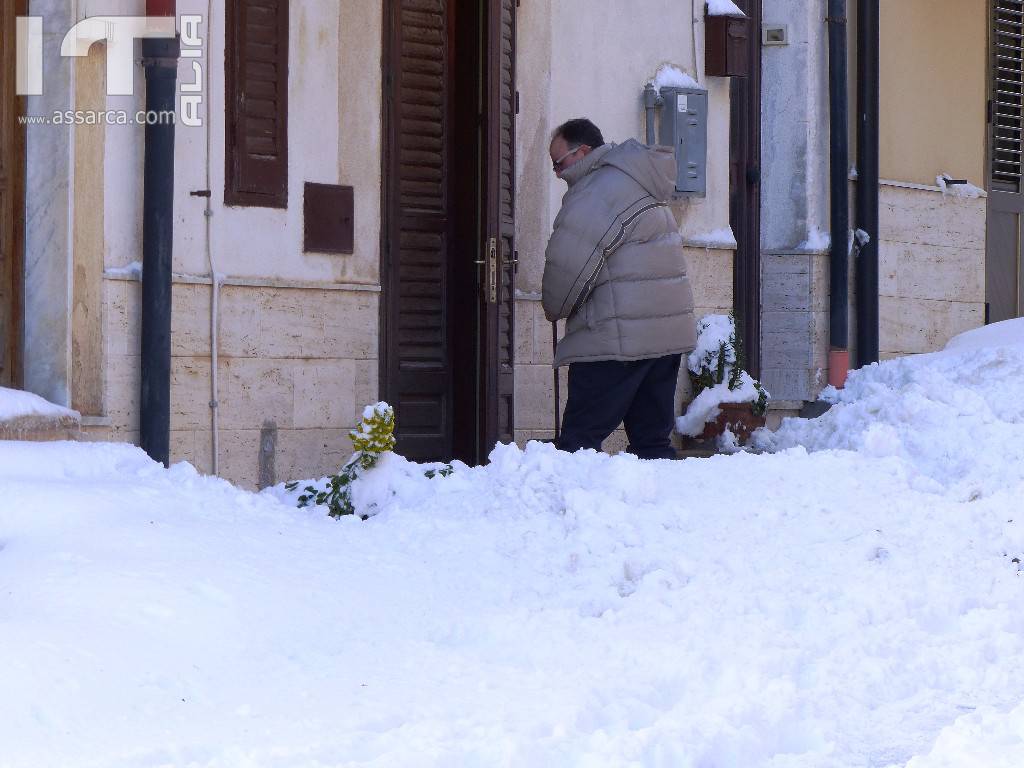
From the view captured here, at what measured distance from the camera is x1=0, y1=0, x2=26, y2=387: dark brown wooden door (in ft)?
24.3

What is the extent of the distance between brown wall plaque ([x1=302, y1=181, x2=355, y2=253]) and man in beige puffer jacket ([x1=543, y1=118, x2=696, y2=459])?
1.34 m

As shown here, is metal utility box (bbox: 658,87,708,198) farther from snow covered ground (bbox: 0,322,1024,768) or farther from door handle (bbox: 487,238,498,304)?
snow covered ground (bbox: 0,322,1024,768)

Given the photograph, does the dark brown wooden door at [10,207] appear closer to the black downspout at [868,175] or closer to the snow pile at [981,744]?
the snow pile at [981,744]

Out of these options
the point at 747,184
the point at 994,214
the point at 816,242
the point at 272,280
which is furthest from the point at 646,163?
the point at 994,214

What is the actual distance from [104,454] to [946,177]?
322 inches

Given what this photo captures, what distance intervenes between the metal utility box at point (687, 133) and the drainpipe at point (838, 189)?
1.41m

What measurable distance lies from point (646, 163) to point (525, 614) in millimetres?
3406

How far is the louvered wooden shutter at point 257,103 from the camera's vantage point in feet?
26.3

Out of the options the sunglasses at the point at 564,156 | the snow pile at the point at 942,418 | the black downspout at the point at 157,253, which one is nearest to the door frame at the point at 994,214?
the snow pile at the point at 942,418

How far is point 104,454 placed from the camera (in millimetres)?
6328

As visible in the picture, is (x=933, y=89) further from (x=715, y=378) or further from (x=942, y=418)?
(x=942, y=418)

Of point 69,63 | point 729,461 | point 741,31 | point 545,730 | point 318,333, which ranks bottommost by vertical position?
point 545,730

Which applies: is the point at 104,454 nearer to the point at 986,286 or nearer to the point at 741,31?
the point at 741,31

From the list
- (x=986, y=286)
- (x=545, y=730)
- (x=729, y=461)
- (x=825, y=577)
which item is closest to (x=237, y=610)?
(x=545, y=730)
